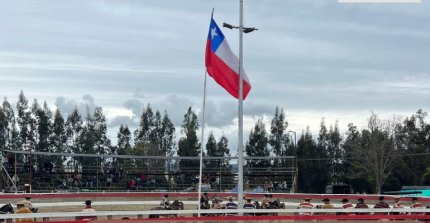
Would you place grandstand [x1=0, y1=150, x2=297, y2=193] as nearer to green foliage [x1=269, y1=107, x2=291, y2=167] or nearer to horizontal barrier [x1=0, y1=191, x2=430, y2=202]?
horizontal barrier [x1=0, y1=191, x2=430, y2=202]

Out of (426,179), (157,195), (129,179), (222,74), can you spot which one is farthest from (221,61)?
(426,179)

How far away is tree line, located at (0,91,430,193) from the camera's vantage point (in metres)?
83.6

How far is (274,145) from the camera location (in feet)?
329

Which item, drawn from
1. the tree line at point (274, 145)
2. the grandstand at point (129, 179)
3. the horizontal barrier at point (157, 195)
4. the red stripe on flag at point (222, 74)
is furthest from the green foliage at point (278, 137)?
the red stripe on flag at point (222, 74)

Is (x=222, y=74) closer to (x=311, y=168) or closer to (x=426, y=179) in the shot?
(x=426, y=179)

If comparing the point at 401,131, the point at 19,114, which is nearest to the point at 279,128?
the point at 401,131

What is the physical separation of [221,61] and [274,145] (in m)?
79.0

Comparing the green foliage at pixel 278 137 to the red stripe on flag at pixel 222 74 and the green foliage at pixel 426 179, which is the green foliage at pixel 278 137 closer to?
the green foliage at pixel 426 179

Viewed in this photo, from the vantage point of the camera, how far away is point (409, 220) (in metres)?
24.5

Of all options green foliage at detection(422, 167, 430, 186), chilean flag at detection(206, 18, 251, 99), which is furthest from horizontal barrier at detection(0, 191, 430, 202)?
green foliage at detection(422, 167, 430, 186)

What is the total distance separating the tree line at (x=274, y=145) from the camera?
83.6 metres

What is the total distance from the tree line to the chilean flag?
5622 centimetres

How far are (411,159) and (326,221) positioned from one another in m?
66.3

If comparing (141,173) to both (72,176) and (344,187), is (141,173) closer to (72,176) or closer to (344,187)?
(72,176)
